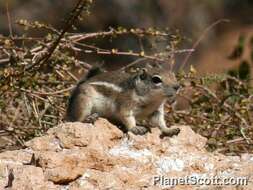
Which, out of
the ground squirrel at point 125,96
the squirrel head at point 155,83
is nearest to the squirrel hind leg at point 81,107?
the ground squirrel at point 125,96

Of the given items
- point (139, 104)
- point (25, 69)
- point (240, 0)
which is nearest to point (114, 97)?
point (139, 104)

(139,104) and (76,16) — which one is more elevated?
(76,16)

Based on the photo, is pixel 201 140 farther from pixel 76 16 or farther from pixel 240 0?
pixel 240 0

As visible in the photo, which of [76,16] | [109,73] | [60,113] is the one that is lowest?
[60,113]

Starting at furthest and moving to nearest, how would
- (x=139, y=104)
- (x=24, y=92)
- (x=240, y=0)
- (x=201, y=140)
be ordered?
1. (x=240, y=0)
2. (x=24, y=92)
3. (x=139, y=104)
4. (x=201, y=140)

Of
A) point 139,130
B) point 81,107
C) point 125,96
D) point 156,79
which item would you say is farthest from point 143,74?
point 139,130
